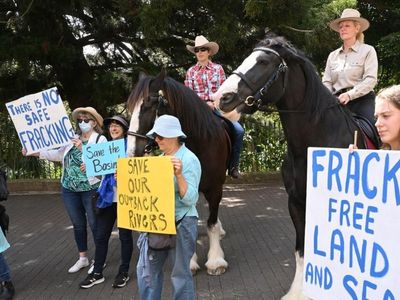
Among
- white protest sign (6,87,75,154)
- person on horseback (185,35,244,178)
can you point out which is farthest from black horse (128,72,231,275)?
white protest sign (6,87,75,154)

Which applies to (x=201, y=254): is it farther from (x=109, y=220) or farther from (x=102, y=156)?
(x=102, y=156)

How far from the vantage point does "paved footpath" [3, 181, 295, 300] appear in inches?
200

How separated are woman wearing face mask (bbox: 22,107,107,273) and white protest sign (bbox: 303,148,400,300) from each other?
10.3 ft

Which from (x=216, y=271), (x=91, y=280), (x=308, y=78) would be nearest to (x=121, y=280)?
(x=91, y=280)

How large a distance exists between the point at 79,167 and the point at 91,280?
1.36 m

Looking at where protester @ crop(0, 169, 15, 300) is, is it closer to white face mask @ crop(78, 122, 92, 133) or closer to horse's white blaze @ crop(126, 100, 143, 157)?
white face mask @ crop(78, 122, 92, 133)

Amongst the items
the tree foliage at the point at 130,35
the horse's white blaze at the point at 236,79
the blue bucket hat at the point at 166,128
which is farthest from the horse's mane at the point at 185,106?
the tree foliage at the point at 130,35

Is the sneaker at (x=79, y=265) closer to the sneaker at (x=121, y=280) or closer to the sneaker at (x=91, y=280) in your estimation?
the sneaker at (x=91, y=280)

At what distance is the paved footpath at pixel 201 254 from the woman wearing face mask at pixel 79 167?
2.62 feet

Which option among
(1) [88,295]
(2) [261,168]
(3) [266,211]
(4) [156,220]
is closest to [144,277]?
(4) [156,220]

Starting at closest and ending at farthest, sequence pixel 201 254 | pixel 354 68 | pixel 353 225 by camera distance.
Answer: pixel 353 225 → pixel 354 68 → pixel 201 254

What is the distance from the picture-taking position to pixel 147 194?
11.5ft

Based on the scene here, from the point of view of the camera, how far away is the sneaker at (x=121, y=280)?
516cm

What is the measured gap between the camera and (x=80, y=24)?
12211mm
